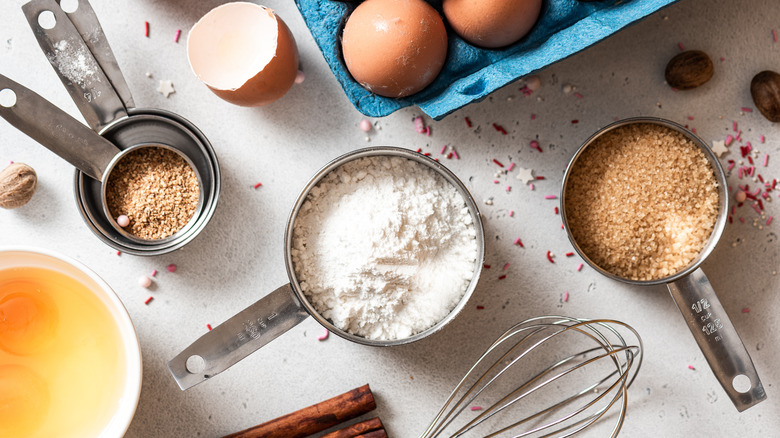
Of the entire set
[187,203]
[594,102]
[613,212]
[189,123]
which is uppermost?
[189,123]

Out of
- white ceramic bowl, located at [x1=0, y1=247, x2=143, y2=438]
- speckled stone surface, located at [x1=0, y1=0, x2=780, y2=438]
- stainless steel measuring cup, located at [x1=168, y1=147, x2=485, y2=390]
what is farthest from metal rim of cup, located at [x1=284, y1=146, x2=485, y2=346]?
white ceramic bowl, located at [x1=0, y1=247, x2=143, y2=438]

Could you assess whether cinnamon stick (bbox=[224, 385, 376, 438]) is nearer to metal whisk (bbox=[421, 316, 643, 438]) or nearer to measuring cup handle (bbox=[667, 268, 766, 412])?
metal whisk (bbox=[421, 316, 643, 438])

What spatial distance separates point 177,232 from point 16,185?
293 millimetres

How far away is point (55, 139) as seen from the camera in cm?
96

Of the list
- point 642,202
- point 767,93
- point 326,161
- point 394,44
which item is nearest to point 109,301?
point 326,161

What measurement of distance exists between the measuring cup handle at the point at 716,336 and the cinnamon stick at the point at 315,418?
57cm

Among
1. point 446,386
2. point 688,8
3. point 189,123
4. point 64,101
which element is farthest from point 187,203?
point 688,8

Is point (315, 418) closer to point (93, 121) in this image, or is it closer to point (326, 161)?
point (326, 161)

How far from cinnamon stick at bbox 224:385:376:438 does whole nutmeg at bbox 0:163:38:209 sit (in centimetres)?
56

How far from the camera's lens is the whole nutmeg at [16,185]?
1.01 meters

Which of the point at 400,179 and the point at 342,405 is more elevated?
the point at 400,179

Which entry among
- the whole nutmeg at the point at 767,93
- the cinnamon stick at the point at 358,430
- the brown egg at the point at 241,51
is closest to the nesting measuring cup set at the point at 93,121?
the brown egg at the point at 241,51

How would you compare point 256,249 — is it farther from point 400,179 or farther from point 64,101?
point 64,101

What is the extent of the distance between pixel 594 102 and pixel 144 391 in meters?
0.98
